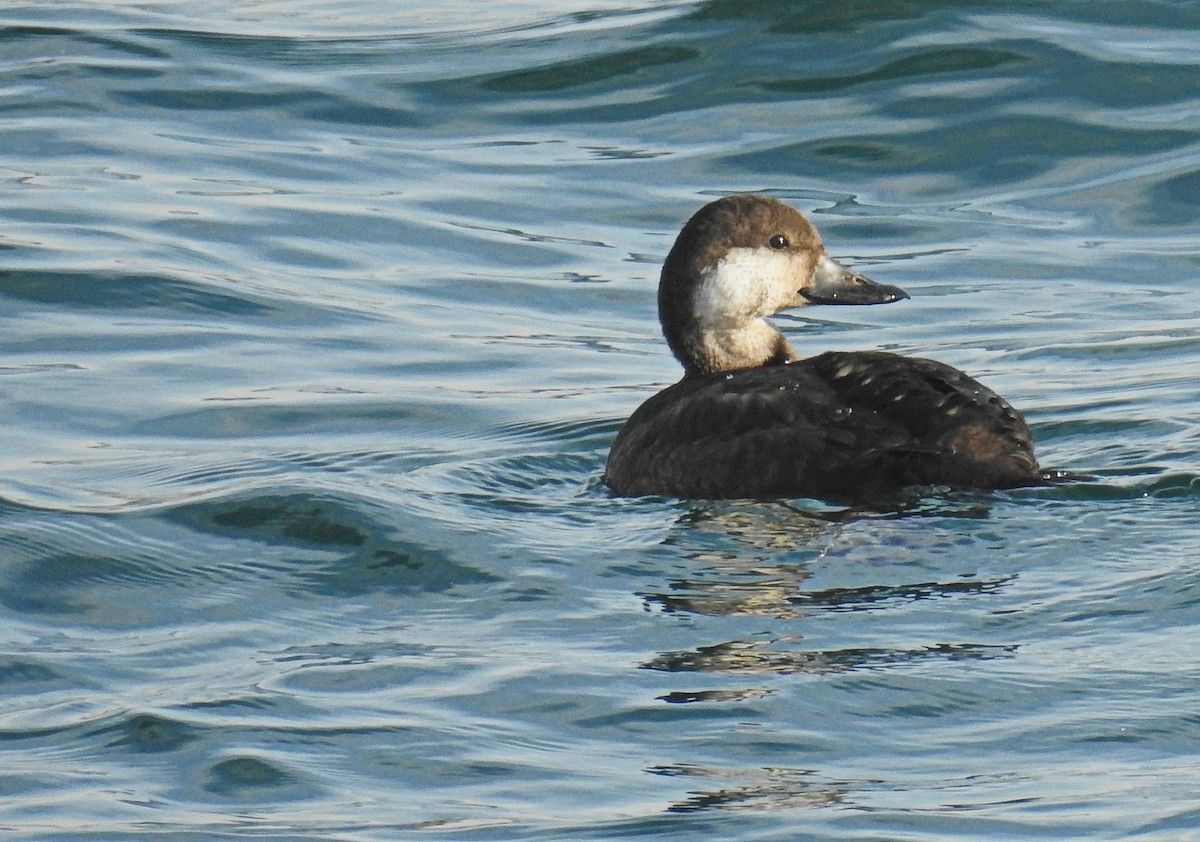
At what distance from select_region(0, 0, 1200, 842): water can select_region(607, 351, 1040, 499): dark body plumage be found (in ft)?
0.32

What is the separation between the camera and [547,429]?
795 centimetres

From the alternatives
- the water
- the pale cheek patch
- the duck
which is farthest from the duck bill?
the water

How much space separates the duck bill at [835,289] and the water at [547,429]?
2.35ft

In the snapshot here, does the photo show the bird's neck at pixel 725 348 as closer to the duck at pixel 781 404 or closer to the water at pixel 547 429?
the duck at pixel 781 404

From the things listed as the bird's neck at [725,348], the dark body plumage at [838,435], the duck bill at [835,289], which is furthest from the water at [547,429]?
the duck bill at [835,289]

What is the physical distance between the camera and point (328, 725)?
470 cm

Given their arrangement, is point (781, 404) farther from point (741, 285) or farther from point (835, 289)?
point (835, 289)

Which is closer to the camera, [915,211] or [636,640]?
[636,640]

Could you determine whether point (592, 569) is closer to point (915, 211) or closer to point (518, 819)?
point (518, 819)

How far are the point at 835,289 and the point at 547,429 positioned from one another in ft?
3.70

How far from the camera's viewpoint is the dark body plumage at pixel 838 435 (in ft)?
20.1

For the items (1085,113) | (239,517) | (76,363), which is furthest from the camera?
(1085,113)

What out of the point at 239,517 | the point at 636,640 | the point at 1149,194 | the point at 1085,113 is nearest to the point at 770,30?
the point at 1085,113

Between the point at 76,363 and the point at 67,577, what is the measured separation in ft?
9.35
